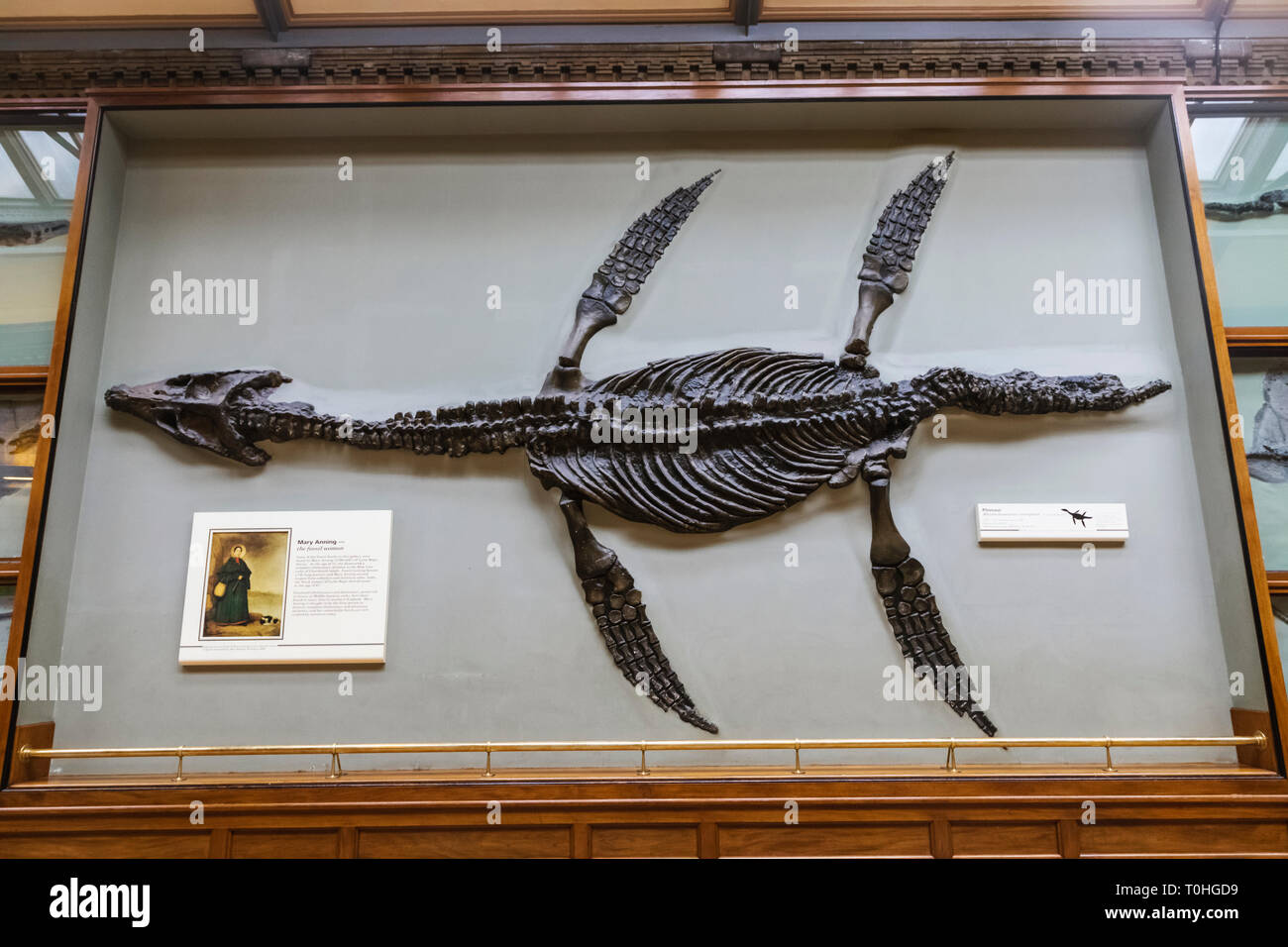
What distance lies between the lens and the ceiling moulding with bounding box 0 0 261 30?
201 inches

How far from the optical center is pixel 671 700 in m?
4.55

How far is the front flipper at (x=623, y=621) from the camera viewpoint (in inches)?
180

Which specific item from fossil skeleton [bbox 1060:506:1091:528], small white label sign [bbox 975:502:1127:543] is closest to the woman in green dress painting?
small white label sign [bbox 975:502:1127:543]

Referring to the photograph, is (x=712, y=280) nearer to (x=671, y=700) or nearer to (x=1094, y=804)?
(x=671, y=700)

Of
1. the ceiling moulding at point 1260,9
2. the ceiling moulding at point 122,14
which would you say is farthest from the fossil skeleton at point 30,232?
the ceiling moulding at point 1260,9

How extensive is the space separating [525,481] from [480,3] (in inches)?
107

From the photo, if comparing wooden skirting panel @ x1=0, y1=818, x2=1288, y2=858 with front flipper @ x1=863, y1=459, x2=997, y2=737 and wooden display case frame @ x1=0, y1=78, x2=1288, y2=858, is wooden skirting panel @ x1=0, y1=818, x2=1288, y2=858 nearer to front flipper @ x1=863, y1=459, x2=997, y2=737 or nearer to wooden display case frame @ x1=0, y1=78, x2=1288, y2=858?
wooden display case frame @ x1=0, y1=78, x2=1288, y2=858

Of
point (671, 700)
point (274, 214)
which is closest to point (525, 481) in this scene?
point (671, 700)

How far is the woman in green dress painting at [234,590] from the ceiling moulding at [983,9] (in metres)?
4.16

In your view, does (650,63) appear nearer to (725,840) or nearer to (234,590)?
(234,590)

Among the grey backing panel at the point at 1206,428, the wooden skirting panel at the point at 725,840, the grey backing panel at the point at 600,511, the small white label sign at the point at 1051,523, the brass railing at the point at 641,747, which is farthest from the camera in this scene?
the small white label sign at the point at 1051,523

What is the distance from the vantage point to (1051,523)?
15.6ft

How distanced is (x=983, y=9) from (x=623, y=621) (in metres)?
3.95

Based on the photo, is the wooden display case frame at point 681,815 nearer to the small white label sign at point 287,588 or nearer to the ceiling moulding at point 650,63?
the small white label sign at point 287,588
